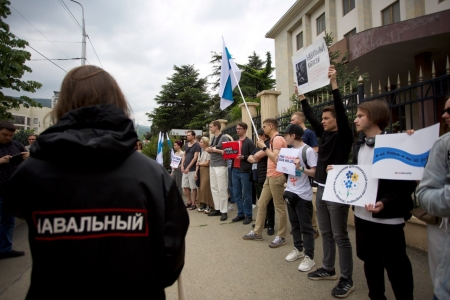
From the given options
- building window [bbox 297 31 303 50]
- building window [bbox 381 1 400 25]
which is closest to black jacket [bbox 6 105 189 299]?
building window [bbox 381 1 400 25]

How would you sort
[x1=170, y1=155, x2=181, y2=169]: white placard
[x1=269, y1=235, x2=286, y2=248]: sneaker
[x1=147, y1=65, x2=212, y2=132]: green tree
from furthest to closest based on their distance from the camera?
[x1=147, y1=65, x2=212, y2=132]: green tree
[x1=170, y1=155, x2=181, y2=169]: white placard
[x1=269, y1=235, x2=286, y2=248]: sneaker

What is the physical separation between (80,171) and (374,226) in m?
2.38

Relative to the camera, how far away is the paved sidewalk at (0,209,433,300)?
315cm

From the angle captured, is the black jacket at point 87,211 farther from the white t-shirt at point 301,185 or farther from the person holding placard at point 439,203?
the white t-shirt at point 301,185

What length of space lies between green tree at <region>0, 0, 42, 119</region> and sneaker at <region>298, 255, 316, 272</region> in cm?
991

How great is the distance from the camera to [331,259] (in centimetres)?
333

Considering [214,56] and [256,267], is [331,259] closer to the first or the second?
[256,267]

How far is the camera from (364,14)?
1856 centimetres

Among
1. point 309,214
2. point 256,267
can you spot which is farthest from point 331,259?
point 256,267

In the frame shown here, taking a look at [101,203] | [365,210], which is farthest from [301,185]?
[101,203]

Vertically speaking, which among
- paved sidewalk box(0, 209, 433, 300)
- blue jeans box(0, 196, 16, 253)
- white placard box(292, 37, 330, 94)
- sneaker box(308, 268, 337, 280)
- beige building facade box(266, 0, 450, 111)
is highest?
beige building facade box(266, 0, 450, 111)

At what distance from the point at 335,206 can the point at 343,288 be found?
33.8 inches

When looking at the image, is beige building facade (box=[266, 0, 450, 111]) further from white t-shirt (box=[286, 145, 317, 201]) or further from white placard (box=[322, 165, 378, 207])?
white placard (box=[322, 165, 378, 207])

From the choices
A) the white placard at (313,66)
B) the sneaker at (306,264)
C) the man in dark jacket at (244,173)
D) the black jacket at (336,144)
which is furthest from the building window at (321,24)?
the sneaker at (306,264)
